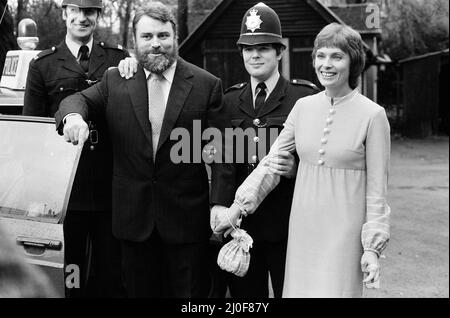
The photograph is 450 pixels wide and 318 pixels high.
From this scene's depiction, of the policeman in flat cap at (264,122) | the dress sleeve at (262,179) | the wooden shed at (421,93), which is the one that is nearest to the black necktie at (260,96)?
the policeman in flat cap at (264,122)

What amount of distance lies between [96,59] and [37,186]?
2.74ft

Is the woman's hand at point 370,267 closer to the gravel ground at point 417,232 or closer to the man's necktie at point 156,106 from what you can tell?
→ the man's necktie at point 156,106

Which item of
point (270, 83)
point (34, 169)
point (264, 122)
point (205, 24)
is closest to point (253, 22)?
point (270, 83)

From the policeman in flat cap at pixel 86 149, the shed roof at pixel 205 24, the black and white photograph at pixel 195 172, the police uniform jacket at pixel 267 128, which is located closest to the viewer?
the black and white photograph at pixel 195 172

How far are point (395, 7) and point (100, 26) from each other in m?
3.55

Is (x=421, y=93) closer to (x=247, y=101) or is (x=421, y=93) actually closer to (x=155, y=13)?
(x=247, y=101)

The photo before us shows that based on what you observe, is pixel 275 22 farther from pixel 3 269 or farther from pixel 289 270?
pixel 3 269

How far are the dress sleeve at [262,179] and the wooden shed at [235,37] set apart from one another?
4.18 meters

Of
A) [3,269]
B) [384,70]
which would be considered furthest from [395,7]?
[384,70]

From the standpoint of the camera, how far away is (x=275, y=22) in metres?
3.18

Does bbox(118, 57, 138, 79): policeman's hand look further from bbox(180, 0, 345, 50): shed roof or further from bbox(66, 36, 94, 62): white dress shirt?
bbox(180, 0, 345, 50): shed roof

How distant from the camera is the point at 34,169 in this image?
3324mm

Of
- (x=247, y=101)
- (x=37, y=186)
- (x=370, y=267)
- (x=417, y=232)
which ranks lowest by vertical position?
(x=417, y=232)

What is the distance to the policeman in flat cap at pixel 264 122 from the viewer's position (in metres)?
3.04
